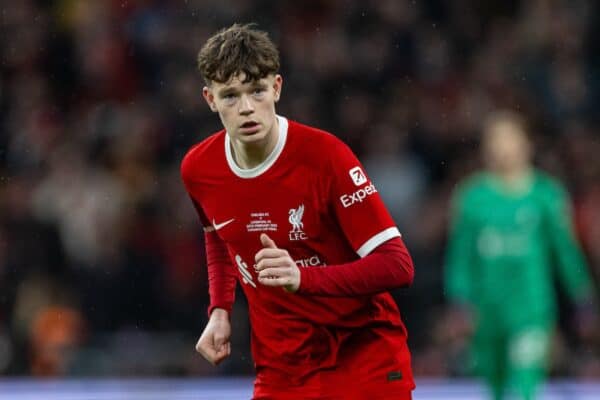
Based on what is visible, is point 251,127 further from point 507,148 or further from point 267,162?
point 507,148

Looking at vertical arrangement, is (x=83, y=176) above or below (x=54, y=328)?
above

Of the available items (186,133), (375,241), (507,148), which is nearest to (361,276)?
(375,241)

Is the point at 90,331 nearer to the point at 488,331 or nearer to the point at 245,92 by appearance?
the point at 488,331

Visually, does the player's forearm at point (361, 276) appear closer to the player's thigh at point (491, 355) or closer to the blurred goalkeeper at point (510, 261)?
the blurred goalkeeper at point (510, 261)

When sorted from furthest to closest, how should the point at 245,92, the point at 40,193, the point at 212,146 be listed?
the point at 40,193, the point at 212,146, the point at 245,92

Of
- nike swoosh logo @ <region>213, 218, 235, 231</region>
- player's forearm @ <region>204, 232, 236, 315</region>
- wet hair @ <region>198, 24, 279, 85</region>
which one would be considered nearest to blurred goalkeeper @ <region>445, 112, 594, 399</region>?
player's forearm @ <region>204, 232, 236, 315</region>

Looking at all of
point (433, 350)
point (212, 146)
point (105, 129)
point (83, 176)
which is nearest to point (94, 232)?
point (83, 176)

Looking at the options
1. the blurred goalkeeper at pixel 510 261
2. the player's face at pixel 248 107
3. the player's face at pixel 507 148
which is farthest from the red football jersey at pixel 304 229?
the blurred goalkeeper at pixel 510 261

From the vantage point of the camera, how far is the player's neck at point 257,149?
4.30 meters

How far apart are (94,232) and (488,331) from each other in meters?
3.48

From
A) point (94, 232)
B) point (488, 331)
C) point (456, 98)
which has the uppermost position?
point (456, 98)

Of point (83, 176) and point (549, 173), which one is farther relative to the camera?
point (83, 176)

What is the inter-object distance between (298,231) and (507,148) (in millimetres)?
3874

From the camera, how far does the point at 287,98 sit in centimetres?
1099
